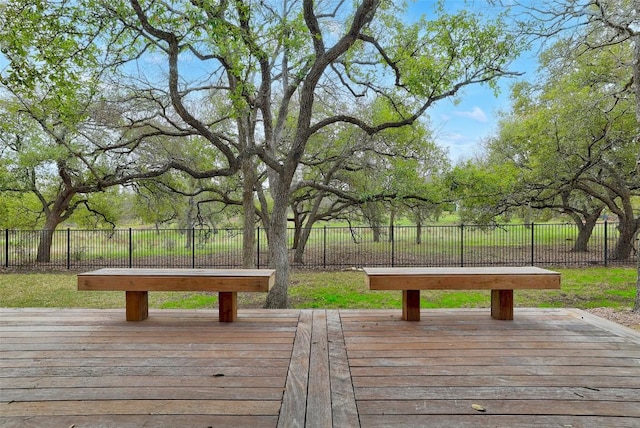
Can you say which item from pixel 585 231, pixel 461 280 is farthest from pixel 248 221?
pixel 585 231

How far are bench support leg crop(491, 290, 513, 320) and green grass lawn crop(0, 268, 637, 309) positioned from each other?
118 inches

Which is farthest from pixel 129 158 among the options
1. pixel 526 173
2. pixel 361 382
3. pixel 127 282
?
pixel 526 173

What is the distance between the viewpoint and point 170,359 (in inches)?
107

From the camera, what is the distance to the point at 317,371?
8.21ft

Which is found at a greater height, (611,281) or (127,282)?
(127,282)

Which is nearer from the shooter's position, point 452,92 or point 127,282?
point 127,282

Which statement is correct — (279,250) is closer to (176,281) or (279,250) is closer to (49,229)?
(176,281)

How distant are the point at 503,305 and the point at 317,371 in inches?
85.0

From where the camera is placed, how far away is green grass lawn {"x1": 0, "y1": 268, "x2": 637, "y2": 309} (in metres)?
6.96

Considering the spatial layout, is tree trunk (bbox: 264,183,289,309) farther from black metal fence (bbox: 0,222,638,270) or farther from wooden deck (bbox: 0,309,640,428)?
black metal fence (bbox: 0,222,638,270)

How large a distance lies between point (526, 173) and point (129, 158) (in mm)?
11039

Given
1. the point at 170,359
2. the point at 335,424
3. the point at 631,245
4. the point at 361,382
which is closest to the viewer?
the point at 335,424

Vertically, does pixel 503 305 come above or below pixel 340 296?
above

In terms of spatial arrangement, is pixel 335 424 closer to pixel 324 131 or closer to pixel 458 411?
pixel 458 411
